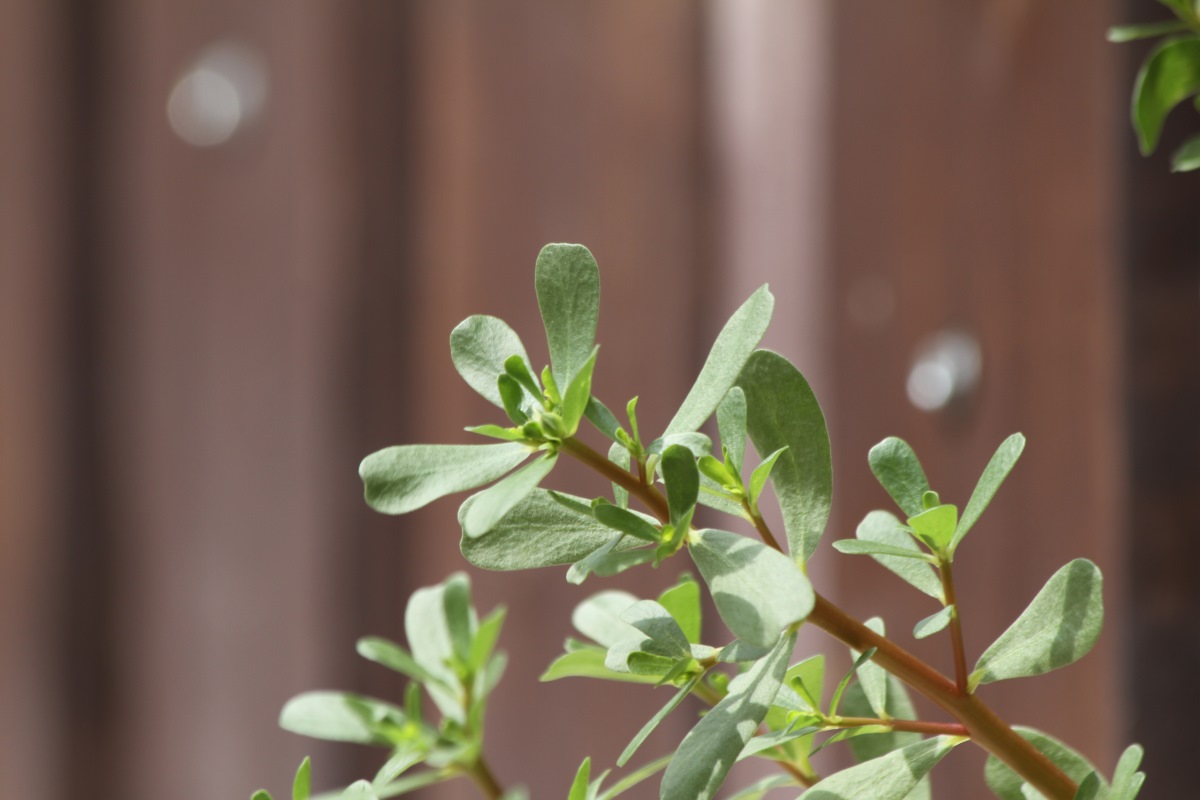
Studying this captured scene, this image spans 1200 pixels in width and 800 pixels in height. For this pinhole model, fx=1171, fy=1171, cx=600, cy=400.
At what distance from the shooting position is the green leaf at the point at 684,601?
227mm

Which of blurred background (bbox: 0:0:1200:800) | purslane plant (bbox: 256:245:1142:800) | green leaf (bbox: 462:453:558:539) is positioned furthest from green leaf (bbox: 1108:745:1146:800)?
blurred background (bbox: 0:0:1200:800)

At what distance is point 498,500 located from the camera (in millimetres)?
160

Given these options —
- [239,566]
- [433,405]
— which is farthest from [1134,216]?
[239,566]

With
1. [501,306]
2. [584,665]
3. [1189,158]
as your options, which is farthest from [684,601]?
[501,306]

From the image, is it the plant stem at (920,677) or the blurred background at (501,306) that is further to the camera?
the blurred background at (501,306)

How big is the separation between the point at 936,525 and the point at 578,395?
0.06 meters

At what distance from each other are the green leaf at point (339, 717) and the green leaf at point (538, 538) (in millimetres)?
115

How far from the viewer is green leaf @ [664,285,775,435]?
6.6 inches

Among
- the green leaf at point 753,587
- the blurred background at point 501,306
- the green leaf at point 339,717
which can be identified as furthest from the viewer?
the blurred background at point 501,306

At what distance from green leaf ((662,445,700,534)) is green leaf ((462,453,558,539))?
0.02m

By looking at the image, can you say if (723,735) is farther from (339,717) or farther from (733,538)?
(339,717)

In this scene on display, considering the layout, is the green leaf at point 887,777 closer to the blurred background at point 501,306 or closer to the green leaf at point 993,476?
the green leaf at point 993,476

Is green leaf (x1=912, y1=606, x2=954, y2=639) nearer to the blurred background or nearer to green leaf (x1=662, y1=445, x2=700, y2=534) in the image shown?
green leaf (x1=662, y1=445, x2=700, y2=534)

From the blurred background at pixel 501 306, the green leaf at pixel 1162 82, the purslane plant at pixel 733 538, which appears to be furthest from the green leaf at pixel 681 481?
the blurred background at pixel 501 306
